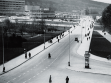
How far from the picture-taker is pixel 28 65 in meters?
37.4

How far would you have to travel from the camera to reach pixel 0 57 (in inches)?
1718

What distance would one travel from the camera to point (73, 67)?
119 ft

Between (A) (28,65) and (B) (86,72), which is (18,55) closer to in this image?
(A) (28,65)

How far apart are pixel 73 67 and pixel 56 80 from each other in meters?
7.91

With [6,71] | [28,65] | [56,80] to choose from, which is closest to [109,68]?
[56,80]

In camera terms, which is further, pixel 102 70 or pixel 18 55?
pixel 18 55

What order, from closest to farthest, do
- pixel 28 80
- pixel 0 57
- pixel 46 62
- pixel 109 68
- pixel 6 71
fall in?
pixel 28 80
pixel 6 71
pixel 109 68
pixel 46 62
pixel 0 57

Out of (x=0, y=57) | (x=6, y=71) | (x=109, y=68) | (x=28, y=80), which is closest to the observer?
(x=28, y=80)

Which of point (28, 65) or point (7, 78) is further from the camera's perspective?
point (28, 65)

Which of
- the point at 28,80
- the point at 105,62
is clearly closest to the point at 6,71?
the point at 28,80

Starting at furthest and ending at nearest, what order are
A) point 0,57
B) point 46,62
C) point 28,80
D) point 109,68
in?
point 0,57 → point 46,62 → point 109,68 → point 28,80

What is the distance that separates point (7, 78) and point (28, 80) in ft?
9.90

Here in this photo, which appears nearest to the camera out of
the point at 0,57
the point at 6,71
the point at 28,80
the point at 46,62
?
the point at 28,80

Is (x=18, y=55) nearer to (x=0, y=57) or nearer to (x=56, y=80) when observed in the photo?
(x=0, y=57)
